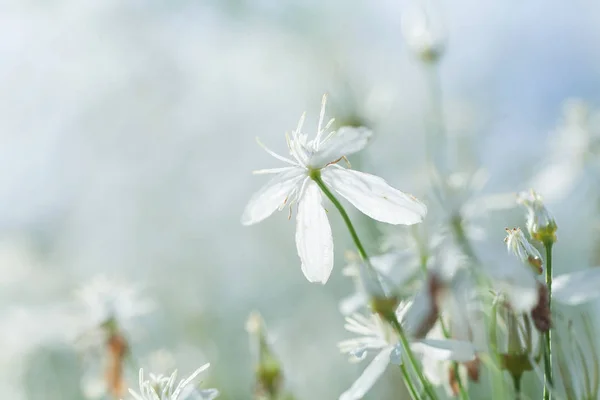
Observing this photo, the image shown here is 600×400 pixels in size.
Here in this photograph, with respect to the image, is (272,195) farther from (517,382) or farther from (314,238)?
(517,382)

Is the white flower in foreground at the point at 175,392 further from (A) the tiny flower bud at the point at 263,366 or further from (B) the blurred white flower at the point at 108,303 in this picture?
(B) the blurred white flower at the point at 108,303

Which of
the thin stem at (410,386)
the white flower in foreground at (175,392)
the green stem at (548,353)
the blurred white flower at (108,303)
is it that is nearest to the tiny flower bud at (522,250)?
the green stem at (548,353)

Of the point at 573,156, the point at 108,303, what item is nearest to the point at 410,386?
the point at 108,303

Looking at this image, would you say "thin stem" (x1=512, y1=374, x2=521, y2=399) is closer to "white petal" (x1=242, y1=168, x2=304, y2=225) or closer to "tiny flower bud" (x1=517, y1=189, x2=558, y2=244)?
"tiny flower bud" (x1=517, y1=189, x2=558, y2=244)

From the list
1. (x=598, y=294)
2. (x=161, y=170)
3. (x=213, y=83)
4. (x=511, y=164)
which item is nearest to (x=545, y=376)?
(x=598, y=294)

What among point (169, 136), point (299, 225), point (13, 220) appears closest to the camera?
point (299, 225)

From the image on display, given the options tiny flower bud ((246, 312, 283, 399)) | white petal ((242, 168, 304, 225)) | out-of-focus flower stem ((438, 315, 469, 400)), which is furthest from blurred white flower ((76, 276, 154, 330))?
out-of-focus flower stem ((438, 315, 469, 400))

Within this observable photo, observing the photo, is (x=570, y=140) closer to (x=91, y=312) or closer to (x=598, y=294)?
(x=91, y=312)
